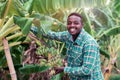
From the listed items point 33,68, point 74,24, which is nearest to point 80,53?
point 74,24

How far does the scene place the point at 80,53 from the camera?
3.05m

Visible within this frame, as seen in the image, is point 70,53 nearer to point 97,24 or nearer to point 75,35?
point 75,35

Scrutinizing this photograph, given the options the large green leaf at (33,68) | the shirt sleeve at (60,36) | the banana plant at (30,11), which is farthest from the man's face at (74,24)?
the large green leaf at (33,68)

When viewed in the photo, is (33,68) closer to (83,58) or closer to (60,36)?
(60,36)

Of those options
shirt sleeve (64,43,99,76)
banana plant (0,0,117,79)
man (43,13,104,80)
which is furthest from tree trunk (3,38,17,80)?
shirt sleeve (64,43,99,76)

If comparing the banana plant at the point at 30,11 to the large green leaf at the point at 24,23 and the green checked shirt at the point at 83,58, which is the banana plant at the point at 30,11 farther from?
the green checked shirt at the point at 83,58

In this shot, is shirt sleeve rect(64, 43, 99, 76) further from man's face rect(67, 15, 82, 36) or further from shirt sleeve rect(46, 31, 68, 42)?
shirt sleeve rect(46, 31, 68, 42)

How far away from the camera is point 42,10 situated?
347 centimetres

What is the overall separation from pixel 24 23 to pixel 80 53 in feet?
2.11

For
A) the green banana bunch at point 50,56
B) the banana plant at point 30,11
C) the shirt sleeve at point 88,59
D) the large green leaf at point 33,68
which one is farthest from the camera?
the large green leaf at point 33,68

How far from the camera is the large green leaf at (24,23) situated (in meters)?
3.08

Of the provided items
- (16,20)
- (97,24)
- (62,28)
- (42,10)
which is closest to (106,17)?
(97,24)

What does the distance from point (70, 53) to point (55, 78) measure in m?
1.09

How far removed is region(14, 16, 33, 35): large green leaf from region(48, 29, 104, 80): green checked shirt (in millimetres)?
452
